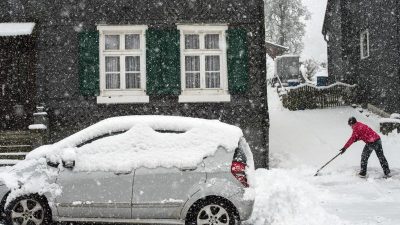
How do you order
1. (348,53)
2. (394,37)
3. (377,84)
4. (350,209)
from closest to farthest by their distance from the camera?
(350,209), (394,37), (377,84), (348,53)

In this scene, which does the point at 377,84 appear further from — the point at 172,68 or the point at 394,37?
the point at 172,68

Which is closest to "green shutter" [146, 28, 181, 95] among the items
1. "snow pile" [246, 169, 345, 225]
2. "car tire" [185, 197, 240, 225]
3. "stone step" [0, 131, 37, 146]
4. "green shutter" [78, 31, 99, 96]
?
"green shutter" [78, 31, 99, 96]

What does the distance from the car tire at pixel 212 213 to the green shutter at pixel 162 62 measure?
6561 millimetres

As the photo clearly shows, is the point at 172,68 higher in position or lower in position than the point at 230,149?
higher

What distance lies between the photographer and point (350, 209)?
852 cm

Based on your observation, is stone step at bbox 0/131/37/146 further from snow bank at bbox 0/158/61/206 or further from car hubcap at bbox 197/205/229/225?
car hubcap at bbox 197/205/229/225

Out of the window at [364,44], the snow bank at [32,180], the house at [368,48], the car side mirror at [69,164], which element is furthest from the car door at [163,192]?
the window at [364,44]

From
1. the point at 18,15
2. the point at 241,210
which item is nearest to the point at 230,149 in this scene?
the point at 241,210

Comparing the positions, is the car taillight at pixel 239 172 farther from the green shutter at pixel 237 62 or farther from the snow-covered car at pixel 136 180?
the green shutter at pixel 237 62

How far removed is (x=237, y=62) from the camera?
13023mm

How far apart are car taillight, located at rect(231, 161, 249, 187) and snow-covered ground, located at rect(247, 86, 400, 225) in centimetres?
29

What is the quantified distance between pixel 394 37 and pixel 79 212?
14623 millimetres

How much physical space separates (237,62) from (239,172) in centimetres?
659

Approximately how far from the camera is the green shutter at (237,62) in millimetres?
13008
